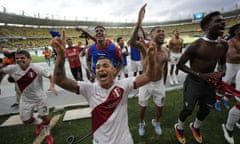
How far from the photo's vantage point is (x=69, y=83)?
1577 millimetres

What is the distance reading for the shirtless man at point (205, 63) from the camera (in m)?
2.44

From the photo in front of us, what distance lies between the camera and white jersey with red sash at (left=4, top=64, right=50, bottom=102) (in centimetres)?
294

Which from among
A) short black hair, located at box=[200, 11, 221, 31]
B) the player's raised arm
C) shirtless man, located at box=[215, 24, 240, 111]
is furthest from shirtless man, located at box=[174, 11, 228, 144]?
the player's raised arm

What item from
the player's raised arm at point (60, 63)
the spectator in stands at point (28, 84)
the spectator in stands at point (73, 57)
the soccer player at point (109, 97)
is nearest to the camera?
the player's raised arm at point (60, 63)

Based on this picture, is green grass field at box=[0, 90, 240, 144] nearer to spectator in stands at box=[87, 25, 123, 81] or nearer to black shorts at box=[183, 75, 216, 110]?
black shorts at box=[183, 75, 216, 110]

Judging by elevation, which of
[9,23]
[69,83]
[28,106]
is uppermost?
[9,23]

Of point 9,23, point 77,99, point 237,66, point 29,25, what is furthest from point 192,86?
point 29,25

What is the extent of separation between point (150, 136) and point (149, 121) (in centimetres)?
61

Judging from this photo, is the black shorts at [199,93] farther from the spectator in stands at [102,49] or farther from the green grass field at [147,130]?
the spectator in stands at [102,49]

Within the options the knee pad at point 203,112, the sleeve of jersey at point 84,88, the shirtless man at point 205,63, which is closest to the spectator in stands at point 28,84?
the sleeve of jersey at point 84,88

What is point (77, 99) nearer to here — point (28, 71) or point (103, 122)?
point (28, 71)

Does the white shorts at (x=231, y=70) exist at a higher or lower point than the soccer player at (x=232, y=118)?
higher

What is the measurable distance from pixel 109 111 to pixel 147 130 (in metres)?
2.01

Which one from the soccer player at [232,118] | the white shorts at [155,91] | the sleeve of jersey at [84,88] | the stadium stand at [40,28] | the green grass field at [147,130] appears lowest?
the green grass field at [147,130]
